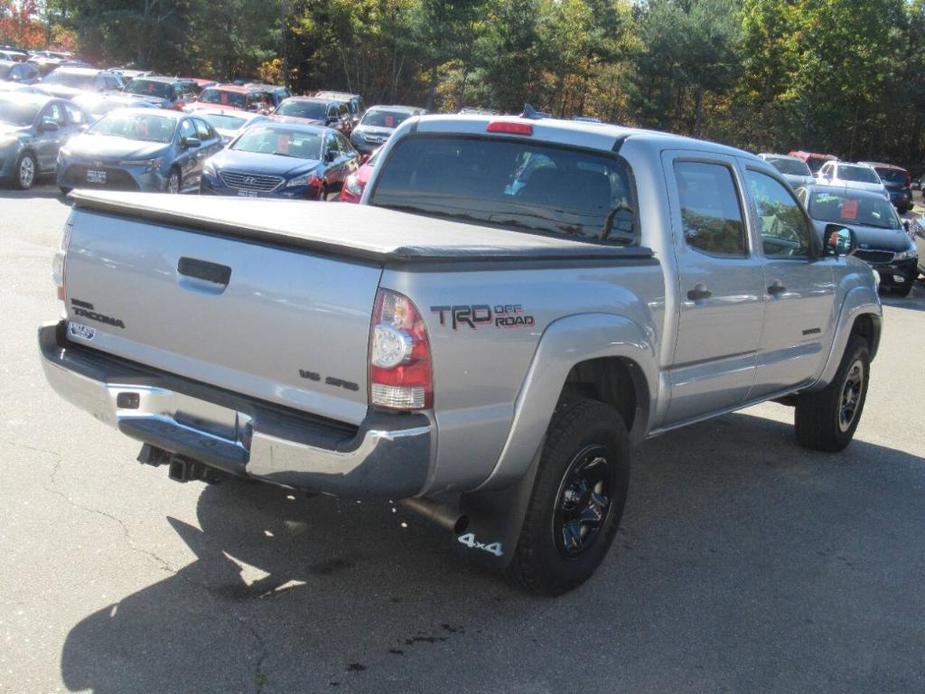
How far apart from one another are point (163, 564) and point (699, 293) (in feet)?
9.29

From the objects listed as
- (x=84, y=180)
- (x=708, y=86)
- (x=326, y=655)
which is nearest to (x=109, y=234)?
(x=326, y=655)

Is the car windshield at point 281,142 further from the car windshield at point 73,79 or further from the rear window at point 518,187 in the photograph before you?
the car windshield at point 73,79

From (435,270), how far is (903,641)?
2636mm

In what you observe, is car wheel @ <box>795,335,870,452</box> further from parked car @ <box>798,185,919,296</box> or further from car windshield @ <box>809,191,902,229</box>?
car windshield @ <box>809,191,902,229</box>

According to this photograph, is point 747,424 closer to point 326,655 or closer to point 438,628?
point 438,628

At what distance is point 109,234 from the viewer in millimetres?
4406

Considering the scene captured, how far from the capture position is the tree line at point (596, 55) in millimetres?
44188

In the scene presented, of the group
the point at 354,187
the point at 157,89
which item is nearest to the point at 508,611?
the point at 354,187

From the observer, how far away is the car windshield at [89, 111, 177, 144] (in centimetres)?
1759

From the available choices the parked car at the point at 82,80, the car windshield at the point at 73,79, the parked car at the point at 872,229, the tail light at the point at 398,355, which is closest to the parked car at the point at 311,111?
the parked car at the point at 82,80

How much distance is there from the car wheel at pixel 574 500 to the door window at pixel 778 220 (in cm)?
202

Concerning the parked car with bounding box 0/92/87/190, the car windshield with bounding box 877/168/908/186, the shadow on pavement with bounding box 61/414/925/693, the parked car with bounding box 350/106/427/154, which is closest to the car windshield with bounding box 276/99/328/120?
the parked car with bounding box 350/106/427/154

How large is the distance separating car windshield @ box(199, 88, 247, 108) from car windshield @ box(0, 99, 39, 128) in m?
13.0

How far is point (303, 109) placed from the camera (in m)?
29.3
